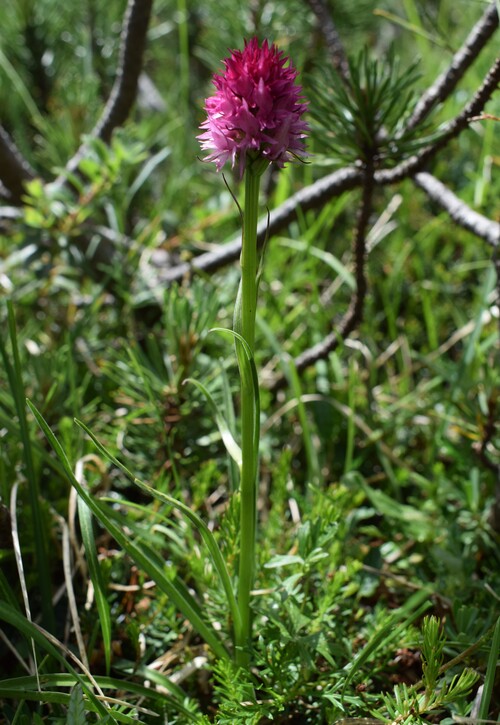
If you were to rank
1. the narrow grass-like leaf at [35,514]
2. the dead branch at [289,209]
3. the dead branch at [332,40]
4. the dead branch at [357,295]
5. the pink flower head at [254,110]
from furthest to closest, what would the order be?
the dead branch at [332,40] → the dead branch at [289,209] → the dead branch at [357,295] → the narrow grass-like leaf at [35,514] → the pink flower head at [254,110]

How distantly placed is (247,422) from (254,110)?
31cm

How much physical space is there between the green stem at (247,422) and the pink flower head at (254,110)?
0.03m

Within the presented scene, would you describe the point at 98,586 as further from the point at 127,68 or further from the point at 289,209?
the point at 127,68

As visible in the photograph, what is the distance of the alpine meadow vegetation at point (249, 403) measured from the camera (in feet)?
2.31

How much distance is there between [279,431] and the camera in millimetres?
1280

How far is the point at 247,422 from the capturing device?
686 millimetres

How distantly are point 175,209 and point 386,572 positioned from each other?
4.05ft

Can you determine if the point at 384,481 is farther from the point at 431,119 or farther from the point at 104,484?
the point at 431,119

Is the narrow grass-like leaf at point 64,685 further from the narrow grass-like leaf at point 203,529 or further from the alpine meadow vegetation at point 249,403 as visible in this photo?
the narrow grass-like leaf at point 203,529

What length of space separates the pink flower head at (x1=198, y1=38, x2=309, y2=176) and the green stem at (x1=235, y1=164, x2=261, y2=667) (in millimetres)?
27

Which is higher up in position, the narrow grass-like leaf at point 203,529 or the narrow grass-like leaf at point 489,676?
the narrow grass-like leaf at point 203,529

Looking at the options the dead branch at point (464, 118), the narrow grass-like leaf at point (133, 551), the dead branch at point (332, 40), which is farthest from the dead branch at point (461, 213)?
the narrow grass-like leaf at point (133, 551)

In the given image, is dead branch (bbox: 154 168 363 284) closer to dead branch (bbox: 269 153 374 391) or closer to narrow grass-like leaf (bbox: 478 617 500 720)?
dead branch (bbox: 269 153 374 391)

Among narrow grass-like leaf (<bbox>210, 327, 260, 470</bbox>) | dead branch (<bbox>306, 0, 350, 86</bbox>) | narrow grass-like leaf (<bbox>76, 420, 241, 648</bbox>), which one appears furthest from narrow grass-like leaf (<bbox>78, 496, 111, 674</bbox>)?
dead branch (<bbox>306, 0, 350, 86</bbox>)
